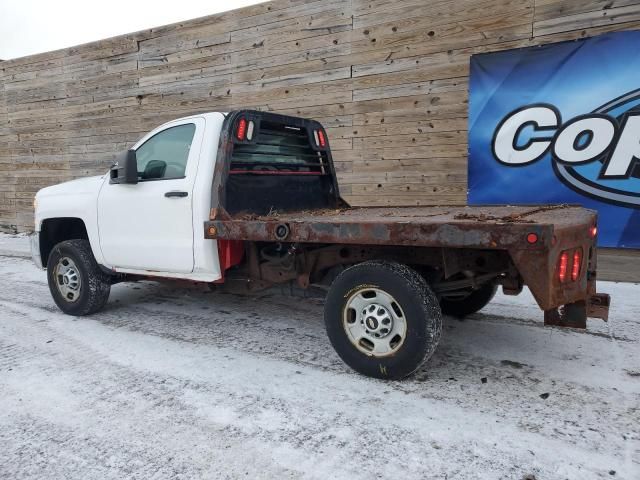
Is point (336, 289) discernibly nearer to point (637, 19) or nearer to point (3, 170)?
point (637, 19)

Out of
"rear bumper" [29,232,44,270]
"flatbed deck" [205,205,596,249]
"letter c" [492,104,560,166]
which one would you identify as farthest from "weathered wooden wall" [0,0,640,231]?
"rear bumper" [29,232,44,270]

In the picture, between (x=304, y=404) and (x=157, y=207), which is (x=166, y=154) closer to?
(x=157, y=207)

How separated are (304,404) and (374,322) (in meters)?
0.67

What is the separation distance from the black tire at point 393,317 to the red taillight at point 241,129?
1548 millimetres

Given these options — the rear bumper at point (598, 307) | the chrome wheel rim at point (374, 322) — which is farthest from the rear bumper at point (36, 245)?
the rear bumper at point (598, 307)

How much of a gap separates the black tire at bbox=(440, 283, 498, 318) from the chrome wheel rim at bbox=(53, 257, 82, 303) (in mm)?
3655

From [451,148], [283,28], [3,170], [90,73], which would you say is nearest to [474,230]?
[451,148]

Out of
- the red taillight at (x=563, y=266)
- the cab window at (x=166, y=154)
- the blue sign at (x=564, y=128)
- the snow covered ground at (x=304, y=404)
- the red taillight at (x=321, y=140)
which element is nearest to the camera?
the snow covered ground at (x=304, y=404)

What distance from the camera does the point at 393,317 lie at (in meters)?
3.09

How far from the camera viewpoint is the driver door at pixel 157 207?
403 centimetres

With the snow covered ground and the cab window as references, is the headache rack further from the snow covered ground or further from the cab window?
the snow covered ground

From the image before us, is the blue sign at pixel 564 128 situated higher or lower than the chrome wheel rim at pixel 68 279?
higher

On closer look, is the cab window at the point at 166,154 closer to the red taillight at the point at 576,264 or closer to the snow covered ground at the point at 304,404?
the snow covered ground at the point at 304,404

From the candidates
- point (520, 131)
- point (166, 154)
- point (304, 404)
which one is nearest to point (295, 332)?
point (304, 404)
